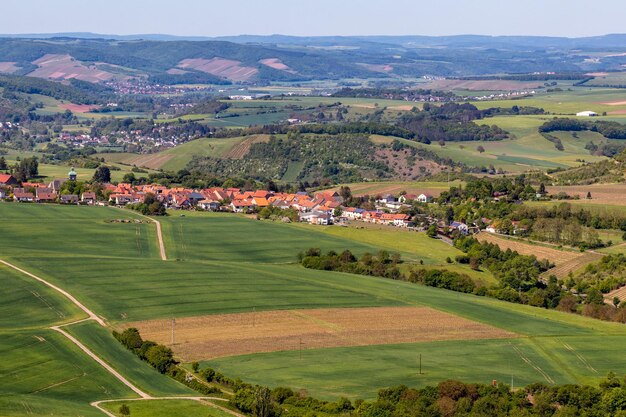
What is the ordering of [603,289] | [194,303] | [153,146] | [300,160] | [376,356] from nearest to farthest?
[376,356], [194,303], [603,289], [300,160], [153,146]

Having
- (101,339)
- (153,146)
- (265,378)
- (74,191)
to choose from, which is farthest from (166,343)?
(153,146)

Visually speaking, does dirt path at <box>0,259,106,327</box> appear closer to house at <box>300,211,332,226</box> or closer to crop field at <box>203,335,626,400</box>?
crop field at <box>203,335,626,400</box>

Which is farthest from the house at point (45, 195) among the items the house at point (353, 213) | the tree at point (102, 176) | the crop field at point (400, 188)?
the crop field at point (400, 188)

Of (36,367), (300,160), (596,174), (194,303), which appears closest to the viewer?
(36,367)

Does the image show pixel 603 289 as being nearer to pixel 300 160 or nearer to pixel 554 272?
pixel 554 272

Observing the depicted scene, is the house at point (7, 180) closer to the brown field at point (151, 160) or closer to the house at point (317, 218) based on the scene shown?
the house at point (317, 218)

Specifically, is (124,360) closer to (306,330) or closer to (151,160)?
(306,330)

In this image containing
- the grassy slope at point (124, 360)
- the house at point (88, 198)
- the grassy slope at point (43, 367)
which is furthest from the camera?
the house at point (88, 198)

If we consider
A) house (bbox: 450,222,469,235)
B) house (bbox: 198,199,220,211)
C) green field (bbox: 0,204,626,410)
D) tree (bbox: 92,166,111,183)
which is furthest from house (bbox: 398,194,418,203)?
tree (bbox: 92,166,111,183)
